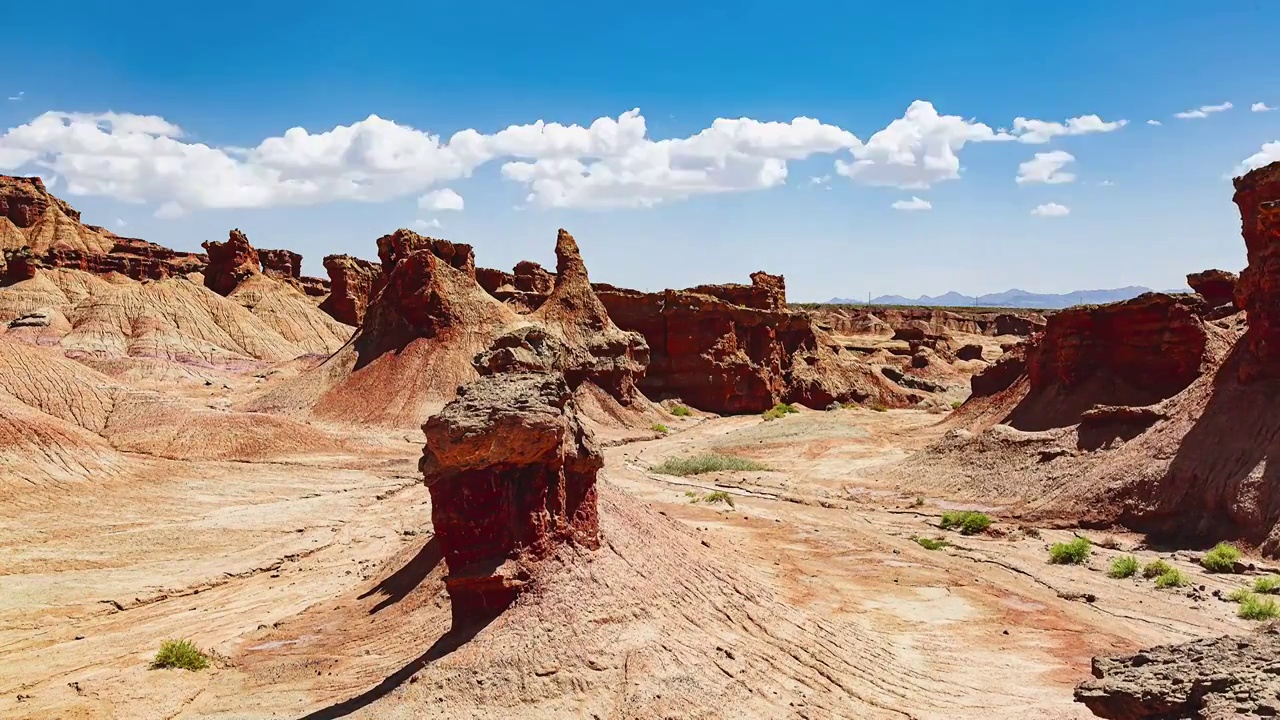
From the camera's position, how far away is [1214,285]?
28.2m

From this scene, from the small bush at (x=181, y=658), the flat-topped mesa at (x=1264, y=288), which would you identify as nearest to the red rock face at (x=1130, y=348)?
the flat-topped mesa at (x=1264, y=288)

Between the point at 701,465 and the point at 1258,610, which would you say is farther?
the point at 701,465

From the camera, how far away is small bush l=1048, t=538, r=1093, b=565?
1606 centimetres

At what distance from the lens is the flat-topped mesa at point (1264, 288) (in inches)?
691

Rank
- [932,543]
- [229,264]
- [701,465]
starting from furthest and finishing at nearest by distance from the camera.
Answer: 1. [229,264]
2. [701,465]
3. [932,543]

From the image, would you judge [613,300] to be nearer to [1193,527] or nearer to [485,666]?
[1193,527]

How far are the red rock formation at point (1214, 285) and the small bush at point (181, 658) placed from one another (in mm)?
28273

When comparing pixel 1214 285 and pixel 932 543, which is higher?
pixel 1214 285

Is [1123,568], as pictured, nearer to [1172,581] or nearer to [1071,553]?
[1172,581]

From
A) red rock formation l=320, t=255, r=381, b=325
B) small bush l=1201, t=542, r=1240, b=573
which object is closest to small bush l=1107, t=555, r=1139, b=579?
small bush l=1201, t=542, r=1240, b=573

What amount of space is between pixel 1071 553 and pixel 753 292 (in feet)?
108

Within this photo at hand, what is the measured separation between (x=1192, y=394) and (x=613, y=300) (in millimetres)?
28260

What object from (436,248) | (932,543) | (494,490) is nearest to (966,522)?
(932,543)

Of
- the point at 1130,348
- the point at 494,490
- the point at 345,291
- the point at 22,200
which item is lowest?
the point at 494,490
